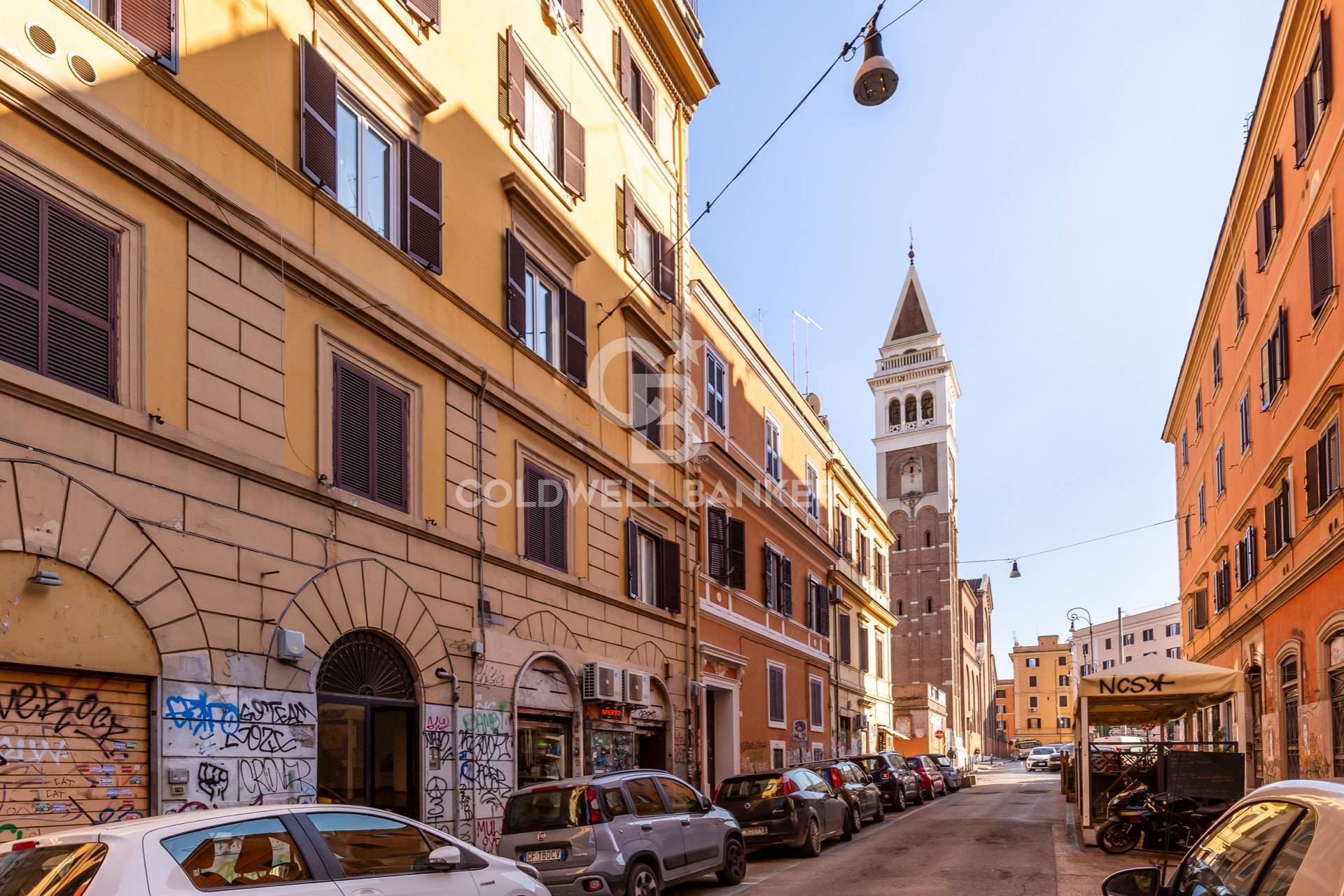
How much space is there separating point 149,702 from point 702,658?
14.1 m

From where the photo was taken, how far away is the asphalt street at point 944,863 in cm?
1366

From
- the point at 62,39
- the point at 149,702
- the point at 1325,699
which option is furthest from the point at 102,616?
the point at 1325,699

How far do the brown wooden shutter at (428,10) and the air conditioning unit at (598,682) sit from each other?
907 cm

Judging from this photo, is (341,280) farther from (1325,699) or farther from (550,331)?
(1325,699)

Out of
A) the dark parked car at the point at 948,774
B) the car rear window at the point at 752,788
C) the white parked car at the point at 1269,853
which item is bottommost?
the dark parked car at the point at 948,774

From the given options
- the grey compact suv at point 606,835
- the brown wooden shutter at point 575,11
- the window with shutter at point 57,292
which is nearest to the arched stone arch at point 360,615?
the grey compact suv at point 606,835

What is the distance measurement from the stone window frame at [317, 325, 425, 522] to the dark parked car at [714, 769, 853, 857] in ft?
22.3

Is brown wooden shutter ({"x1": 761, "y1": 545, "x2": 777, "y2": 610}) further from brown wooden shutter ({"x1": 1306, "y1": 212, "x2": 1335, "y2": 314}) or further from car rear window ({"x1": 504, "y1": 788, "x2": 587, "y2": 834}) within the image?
car rear window ({"x1": 504, "y1": 788, "x2": 587, "y2": 834})

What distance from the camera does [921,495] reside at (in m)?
86.8

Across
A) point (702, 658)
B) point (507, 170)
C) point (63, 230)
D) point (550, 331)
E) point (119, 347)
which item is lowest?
point (702, 658)

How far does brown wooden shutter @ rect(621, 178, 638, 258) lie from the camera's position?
21.5 metres

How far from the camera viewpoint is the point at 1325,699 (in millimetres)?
18250

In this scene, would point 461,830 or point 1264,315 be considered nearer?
point 461,830

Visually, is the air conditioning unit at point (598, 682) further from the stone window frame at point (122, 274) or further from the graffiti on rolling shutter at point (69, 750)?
the stone window frame at point (122, 274)
